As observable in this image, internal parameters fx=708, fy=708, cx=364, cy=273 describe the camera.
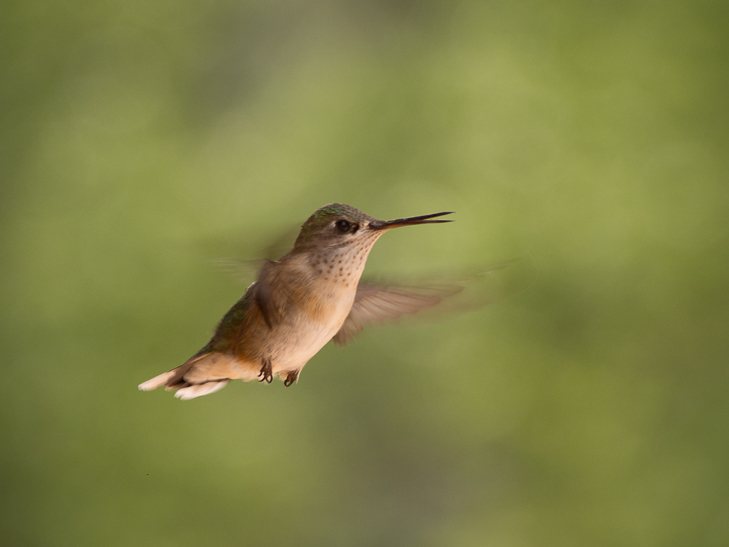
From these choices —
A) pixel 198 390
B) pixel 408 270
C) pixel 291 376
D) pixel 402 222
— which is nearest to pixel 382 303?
pixel 291 376

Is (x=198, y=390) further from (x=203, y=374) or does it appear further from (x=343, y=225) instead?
(x=343, y=225)

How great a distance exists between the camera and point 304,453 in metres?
2.98

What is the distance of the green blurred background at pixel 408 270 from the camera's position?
275cm

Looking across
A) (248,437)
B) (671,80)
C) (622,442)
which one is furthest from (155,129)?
(622,442)

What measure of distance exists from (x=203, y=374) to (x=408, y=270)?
5.86ft

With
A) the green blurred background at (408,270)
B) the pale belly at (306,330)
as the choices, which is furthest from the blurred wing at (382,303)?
the green blurred background at (408,270)

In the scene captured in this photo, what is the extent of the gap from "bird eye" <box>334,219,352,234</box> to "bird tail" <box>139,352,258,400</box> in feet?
0.82

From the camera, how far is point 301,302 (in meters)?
0.74

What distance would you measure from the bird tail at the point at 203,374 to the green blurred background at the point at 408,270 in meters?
1.73

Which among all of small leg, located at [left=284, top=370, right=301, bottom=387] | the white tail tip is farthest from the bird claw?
the white tail tip

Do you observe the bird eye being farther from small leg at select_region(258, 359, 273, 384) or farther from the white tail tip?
the white tail tip

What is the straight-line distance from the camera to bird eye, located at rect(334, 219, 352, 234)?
2.43 feet

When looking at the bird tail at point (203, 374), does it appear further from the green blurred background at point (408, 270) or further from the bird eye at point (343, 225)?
the green blurred background at point (408, 270)

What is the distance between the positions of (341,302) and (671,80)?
2537 millimetres
